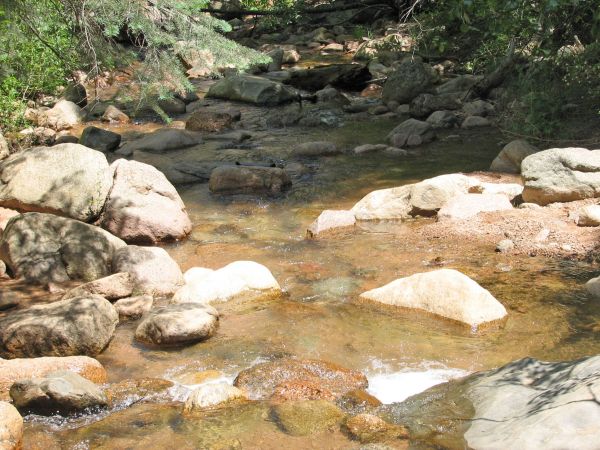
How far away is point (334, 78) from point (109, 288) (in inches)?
477

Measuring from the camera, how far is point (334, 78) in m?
17.9

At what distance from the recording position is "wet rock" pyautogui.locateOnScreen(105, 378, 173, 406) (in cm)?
515

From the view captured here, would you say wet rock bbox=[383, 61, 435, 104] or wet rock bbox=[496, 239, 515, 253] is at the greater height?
wet rock bbox=[383, 61, 435, 104]

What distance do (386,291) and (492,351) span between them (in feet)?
4.03

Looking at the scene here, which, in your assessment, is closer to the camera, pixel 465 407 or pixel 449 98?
pixel 465 407

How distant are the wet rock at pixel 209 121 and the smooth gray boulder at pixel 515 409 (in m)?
10.1

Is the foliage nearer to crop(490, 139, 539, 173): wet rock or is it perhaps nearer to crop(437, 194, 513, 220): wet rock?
crop(437, 194, 513, 220): wet rock

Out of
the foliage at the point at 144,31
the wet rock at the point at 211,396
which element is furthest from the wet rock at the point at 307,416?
the foliage at the point at 144,31

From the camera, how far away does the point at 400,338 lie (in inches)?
233

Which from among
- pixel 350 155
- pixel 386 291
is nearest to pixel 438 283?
pixel 386 291

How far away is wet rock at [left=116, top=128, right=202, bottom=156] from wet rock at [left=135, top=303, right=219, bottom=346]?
6766 mm

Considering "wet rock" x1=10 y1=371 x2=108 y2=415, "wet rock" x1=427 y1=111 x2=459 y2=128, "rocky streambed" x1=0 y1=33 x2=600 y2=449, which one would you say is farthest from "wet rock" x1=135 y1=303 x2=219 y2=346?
"wet rock" x1=427 y1=111 x2=459 y2=128

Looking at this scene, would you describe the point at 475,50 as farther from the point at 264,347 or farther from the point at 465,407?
the point at 465,407

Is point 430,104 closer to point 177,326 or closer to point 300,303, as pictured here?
point 300,303
